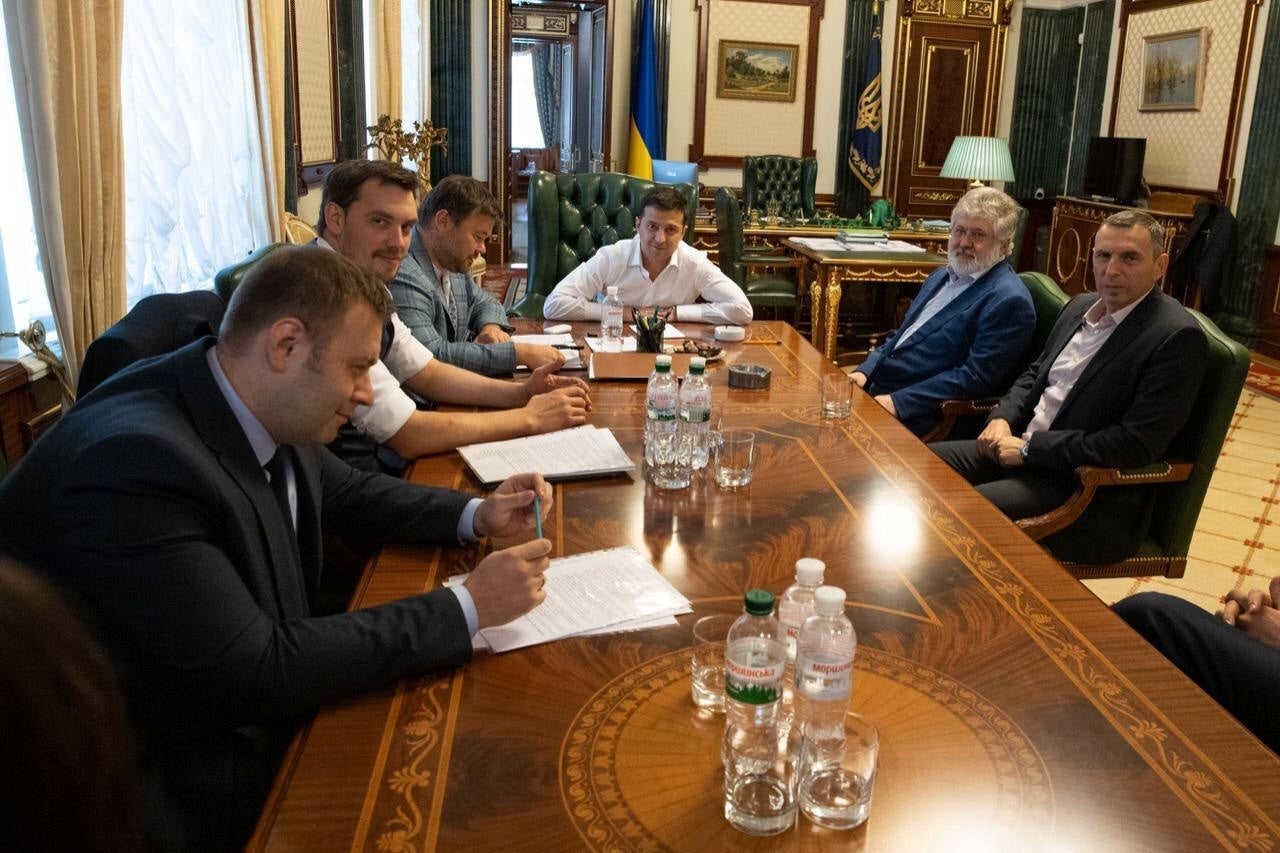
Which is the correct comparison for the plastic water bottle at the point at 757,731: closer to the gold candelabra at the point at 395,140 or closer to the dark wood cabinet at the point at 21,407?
the dark wood cabinet at the point at 21,407

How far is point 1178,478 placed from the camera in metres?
2.36

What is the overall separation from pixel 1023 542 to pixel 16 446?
78.6 inches

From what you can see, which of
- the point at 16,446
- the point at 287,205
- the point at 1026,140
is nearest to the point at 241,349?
the point at 16,446

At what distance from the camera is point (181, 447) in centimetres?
114

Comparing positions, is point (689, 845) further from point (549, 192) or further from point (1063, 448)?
point (549, 192)

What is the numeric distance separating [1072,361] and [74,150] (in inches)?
101

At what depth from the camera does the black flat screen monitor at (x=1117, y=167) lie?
776 cm

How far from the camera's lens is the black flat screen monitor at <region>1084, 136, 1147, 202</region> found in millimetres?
7762

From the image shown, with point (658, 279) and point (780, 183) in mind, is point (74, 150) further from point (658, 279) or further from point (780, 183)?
point (780, 183)

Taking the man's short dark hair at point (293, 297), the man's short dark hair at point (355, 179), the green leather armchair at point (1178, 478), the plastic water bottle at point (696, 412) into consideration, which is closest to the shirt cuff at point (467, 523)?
the man's short dark hair at point (293, 297)

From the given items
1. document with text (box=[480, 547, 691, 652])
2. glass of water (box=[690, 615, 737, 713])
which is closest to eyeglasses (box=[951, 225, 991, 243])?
document with text (box=[480, 547, 691, 652])

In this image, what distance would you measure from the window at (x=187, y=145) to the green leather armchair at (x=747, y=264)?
2.92 meters

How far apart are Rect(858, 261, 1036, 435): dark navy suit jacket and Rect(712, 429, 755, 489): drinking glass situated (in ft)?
4.61

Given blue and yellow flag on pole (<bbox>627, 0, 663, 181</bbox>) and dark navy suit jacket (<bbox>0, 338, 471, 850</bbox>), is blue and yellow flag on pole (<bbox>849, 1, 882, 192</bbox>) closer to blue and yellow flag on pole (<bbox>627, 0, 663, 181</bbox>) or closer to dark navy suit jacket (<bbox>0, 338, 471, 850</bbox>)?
blue and yellow flag on pole (<bbox>627, 0, 663, 181</bbox>)
